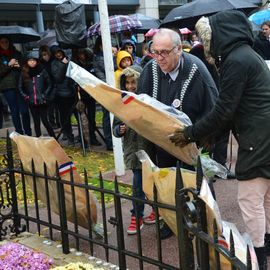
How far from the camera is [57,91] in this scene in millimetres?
8969

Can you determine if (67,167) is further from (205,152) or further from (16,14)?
(16,14)

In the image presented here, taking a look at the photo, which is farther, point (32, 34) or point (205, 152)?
point (32, 34)

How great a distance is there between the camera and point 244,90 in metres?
3.14

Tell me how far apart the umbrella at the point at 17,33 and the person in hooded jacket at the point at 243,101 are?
6308mm

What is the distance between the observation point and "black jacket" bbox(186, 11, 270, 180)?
3.08m

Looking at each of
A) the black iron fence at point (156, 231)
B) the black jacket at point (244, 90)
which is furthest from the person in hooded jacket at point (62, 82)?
the black jacket at point (244, 90)

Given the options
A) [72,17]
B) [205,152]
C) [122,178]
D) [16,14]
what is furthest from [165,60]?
[16,14]

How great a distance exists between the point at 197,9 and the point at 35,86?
3131 mm

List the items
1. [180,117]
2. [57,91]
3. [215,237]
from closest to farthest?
[215,237], [180,117], [57,91]

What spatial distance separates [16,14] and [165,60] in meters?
Answer: 13.6

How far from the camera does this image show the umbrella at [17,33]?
8930mm

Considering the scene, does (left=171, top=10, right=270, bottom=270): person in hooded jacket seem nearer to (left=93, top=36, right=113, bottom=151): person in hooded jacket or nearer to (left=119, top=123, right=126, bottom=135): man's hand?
(left=119, top=123, right=126, bottom=135): man's hand

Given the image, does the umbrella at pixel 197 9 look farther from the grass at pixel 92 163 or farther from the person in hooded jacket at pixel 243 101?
the person in hooded jacket at pixel 243 101

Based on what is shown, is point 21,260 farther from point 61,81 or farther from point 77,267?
point 61,81
